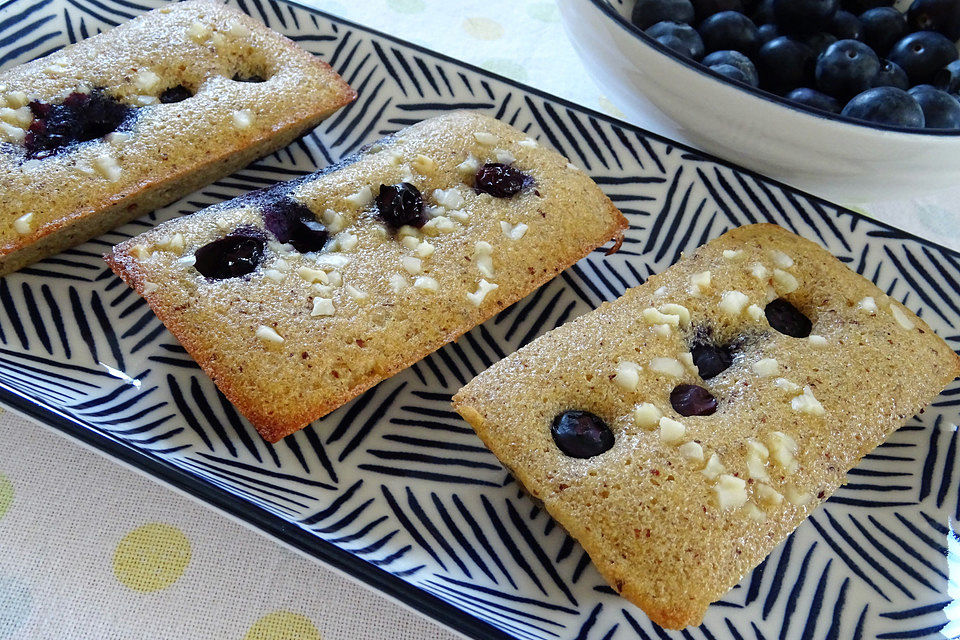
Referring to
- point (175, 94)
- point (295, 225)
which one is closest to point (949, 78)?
point (295, 225)

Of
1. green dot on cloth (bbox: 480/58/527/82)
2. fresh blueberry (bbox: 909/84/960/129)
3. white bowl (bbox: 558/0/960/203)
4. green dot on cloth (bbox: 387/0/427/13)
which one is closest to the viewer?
white bowl (bbox: 558/0/960/203)

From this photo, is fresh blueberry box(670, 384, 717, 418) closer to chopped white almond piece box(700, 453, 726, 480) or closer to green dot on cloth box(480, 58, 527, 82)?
chopped white almond piece box(700, 453, 726, 480)

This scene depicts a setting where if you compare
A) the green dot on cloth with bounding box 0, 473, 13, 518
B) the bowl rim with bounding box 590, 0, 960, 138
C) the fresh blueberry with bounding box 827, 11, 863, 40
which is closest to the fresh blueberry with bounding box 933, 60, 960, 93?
the fresh blueberry with bounding box 827, 11, 863, 40

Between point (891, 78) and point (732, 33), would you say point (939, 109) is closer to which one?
point (891, 78)

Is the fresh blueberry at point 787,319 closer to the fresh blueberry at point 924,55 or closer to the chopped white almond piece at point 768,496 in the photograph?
the chopped white almond piece at point 768,496

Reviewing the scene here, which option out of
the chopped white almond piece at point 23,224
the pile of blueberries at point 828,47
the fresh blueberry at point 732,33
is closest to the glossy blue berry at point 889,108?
the pile of blueberries at point 828,47

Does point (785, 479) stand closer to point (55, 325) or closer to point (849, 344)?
point (849, 344)
